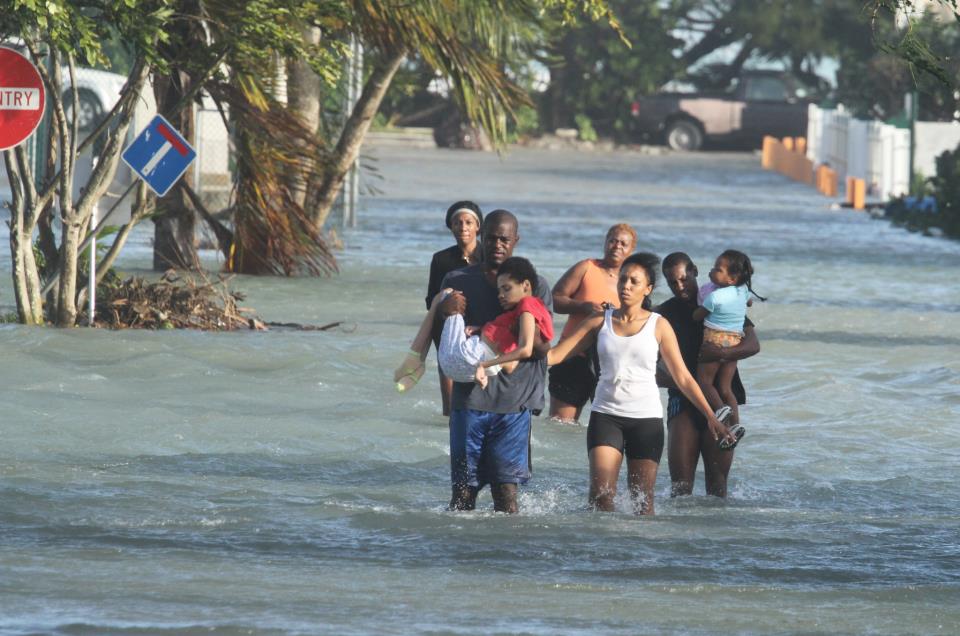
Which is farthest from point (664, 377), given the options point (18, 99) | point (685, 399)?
point (18, 99)

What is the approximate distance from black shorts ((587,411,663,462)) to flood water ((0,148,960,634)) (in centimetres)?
35

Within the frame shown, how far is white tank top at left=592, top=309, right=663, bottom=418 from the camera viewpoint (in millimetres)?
9125

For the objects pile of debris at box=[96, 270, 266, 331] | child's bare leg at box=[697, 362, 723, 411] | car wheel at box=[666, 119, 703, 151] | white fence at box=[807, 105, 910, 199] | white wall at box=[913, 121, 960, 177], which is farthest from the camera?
car wheel at box=[666, 119, 703, 151]

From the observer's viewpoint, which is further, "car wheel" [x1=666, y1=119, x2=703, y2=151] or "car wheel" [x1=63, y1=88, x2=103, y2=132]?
"car wheel" [x1=666, y1=119, x2=703, y2=151]

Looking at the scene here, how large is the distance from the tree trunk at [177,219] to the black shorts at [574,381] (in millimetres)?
7438

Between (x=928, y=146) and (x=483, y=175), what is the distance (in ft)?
33.5

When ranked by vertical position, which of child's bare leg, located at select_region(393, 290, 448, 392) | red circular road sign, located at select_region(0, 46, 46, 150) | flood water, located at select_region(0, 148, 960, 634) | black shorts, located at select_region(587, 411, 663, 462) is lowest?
flood water, located at select_region(0, 148, 960, 634)

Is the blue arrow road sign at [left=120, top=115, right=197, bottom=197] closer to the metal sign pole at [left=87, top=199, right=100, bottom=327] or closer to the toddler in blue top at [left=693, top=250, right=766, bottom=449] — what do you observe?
the metal sign pole at [left=87, top=199, right=100, bottom=327]

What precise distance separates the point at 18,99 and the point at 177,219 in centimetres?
546

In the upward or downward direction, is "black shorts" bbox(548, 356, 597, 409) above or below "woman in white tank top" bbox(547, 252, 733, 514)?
below

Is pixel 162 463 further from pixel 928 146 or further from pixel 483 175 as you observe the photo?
pixel 483 175

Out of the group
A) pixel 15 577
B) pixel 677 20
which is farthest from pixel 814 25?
pixel 15 577

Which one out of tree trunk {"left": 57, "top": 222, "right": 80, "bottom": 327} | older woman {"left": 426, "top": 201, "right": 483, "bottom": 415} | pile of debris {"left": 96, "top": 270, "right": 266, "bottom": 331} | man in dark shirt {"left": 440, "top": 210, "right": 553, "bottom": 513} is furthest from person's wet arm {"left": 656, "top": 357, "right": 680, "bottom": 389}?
pile of debris {"left": 96, "top": 270, "right": 266, "bottom": 331}

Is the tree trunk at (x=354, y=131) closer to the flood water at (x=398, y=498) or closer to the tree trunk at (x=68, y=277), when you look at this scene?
the flood water at (x=398, y=498)
